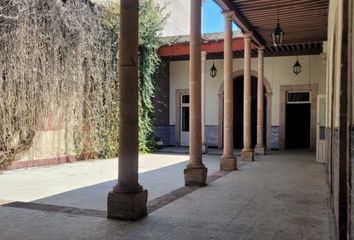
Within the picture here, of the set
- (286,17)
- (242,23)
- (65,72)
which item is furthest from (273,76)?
(65,72)

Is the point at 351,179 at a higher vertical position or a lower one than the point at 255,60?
lower

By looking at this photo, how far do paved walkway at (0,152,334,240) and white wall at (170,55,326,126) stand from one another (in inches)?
327

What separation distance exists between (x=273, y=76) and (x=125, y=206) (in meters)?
12.6

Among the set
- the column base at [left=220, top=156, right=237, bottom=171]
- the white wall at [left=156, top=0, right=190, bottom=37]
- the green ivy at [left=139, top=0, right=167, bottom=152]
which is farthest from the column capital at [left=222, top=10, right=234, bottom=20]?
the white wall at [left=156, top=0, right=190, bottom=37]

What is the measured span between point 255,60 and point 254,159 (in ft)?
17.5

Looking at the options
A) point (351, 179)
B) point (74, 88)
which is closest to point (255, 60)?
point (74, 88)

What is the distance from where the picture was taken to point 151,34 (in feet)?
46.9

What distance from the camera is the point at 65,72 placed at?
1102 cm

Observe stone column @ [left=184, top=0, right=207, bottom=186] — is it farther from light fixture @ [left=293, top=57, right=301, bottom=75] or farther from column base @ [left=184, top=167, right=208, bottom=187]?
light fixture @ [left=293, top=57, right=301, bottom=75]

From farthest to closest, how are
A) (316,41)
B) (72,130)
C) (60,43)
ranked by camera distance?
(316,41) < (72,130) < (60,43)

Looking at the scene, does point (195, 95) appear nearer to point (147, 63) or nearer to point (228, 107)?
point (228, 107)

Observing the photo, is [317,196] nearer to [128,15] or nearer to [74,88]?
[128,15]

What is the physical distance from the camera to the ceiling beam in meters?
9.66

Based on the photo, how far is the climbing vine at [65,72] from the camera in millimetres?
9461
